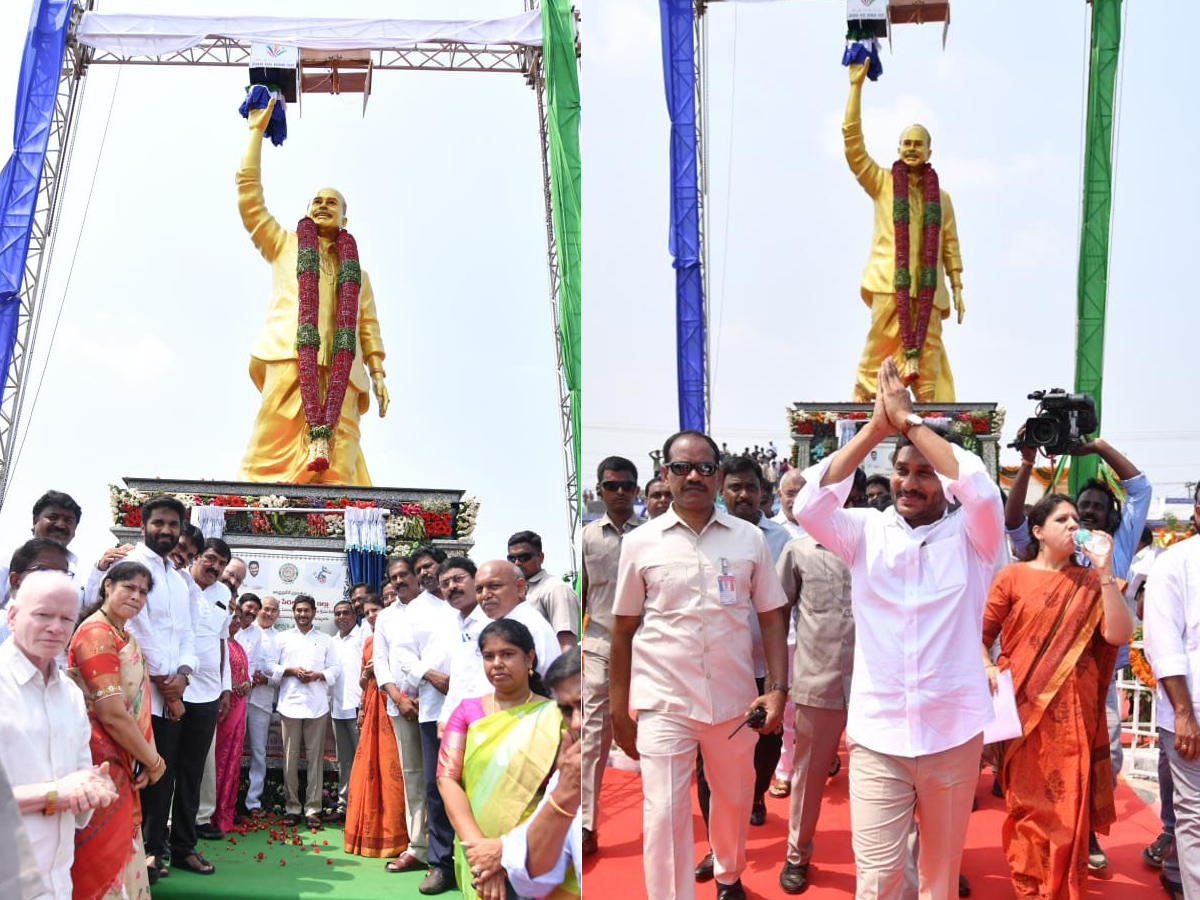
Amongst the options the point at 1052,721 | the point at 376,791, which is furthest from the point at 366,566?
the point at 1052,721

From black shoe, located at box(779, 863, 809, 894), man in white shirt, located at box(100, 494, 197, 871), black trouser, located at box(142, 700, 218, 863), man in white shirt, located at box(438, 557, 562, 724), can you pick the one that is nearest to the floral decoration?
black trouser, located at box(142, 700, 218, 863)

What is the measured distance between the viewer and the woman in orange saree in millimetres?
5652

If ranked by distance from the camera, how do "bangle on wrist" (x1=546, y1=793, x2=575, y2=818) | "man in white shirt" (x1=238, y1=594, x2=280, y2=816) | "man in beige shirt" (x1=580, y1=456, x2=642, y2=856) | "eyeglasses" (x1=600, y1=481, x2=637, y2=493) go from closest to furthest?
"bangle on wrist" (x1=546, y1=793, x2=575, y2=818)
"eyeglasses" (x1=600, y1=481, x2=637, y2=493)
"man in beige shirt" (x1=580, y1=456, x2=642, y2=856)
"man in white shirt" (x1=238, y1=594, x2=280, y2=816)

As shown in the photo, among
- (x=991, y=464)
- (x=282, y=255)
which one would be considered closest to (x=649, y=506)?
(x=991, y=464)

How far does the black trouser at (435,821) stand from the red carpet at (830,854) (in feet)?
2.23

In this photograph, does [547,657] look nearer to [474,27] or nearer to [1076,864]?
[1076,864]

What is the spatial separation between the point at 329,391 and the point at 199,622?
5.84 meters

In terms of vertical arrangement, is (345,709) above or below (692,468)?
below

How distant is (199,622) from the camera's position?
5301 millimetres

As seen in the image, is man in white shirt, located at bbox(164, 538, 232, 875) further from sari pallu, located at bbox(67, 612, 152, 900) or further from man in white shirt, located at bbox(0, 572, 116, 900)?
man in white shirt, located at bbox(0, 572, 116, 900)

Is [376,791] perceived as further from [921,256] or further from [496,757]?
[921,256]

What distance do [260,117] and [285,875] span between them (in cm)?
765

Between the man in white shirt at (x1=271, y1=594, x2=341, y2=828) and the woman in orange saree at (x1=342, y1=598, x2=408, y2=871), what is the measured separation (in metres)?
0.84

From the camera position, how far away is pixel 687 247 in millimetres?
9719
